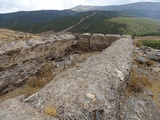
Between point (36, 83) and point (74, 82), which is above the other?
point (74, 82)

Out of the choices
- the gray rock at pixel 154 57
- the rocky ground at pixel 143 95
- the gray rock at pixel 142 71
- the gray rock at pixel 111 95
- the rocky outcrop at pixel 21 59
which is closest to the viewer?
the gray rock at pixel 111 95

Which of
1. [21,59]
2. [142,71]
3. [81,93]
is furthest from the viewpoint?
[142,71]

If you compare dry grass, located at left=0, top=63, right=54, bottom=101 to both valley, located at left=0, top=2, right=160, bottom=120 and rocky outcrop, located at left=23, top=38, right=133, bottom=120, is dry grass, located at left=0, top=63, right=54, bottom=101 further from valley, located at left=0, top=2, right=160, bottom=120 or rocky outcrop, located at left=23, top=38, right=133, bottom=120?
rocky outcrop, located at left=23, top=38, right=133, bottom=120

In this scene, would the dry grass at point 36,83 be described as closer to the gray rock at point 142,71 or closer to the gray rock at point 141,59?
the gray rock at point 142,71

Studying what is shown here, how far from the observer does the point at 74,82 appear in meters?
4.35

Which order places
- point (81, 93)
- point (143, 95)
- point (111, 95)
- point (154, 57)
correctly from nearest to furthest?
point (81, 93), point (111, 95), point (143, 95), point (154, 57)

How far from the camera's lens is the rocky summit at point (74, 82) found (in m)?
3.50

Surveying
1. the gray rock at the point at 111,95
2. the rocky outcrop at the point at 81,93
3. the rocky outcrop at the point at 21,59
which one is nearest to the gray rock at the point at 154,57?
the rocky outcrop at the point at 81,93

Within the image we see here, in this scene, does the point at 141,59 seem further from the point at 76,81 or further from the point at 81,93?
the point at 81,93

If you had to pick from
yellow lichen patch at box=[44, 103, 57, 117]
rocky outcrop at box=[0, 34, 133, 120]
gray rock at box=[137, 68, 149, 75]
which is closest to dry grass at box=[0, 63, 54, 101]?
rocky outcrop at box=[0, 34, 133, 120]

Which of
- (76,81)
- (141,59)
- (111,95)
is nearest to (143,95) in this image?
(111,95)

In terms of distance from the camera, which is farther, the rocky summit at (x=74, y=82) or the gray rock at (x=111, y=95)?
the gray rock at (x=111, y=95)

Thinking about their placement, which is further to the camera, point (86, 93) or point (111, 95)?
point (111, 95)

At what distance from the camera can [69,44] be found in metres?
11.2
